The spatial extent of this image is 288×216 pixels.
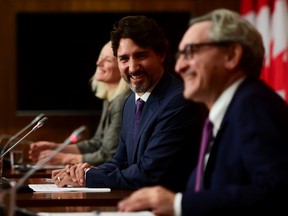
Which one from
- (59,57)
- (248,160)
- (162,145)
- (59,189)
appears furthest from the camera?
(59,57)

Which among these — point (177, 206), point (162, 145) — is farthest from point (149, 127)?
point (177, 206)

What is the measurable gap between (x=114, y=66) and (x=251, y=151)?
3151 millimetres

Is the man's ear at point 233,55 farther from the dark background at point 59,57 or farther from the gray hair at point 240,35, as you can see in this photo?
the dark background at point 59,57

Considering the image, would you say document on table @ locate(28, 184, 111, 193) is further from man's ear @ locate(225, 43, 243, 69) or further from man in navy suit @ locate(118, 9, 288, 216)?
man's ear @ locate(225, 43, 243, 69)

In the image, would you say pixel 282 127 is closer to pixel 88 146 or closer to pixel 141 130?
pixel 141 130

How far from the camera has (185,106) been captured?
10.7 feet

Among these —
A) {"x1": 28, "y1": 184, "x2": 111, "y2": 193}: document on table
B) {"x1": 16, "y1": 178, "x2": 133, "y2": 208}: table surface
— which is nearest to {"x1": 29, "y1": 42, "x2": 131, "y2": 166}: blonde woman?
{"x1": 28, "y1": 184, "x2": 111, "y2": 193}: document on table

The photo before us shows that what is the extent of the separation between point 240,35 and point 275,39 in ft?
12.4

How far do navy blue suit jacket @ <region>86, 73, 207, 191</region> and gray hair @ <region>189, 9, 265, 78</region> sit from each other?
866 millimetres

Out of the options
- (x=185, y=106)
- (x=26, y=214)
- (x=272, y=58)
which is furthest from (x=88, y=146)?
(x=26, y=214)

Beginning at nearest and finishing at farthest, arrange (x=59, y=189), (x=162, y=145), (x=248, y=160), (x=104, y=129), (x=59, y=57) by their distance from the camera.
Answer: (x=248, y=160) < (x=162, y=145) < (x=59, y=189) < (x=104, y=129) < (x=59, y=57)

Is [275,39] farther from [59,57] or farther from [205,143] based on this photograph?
[205,143]

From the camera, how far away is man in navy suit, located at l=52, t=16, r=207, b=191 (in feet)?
10.3

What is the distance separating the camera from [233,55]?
230 centimetres
